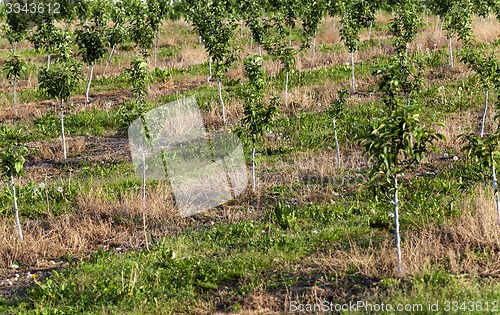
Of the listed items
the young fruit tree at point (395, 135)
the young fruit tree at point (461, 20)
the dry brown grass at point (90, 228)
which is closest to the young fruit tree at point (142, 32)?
the young fruit tree at point (461, 20)

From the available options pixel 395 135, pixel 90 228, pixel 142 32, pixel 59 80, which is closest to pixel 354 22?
pixel 142 32

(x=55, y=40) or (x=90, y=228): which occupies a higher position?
(x=55, y=40)

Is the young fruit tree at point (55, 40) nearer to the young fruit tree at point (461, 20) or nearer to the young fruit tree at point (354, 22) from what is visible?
the young fruit tree at point (354, 22)

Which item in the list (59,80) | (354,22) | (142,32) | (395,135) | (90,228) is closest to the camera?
(395,135)

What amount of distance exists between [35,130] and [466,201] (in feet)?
31.3

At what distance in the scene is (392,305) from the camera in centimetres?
596

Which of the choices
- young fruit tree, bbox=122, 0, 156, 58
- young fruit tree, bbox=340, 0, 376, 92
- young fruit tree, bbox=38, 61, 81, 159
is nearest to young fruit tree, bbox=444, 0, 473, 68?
young fruit tree, bbox=340, 0, 376, 92

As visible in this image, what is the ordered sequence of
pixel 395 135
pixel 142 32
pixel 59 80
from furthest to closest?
pixel 142 32, pixel 59 80, pixel 395 135

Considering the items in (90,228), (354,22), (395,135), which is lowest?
(90,228)

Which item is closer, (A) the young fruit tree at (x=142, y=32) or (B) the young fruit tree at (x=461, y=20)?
(B) the young fruit tree at (x=461, y=20)

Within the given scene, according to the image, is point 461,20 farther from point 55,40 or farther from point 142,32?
Result: point 55,40

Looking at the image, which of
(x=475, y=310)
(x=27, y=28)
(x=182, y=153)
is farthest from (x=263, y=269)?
(x=27, y=28)

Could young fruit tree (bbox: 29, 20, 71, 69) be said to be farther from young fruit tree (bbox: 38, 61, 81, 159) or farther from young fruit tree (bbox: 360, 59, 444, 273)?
young fruit tree (bbox: 360, 59, 444, 273)

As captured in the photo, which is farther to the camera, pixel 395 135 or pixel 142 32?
pixel 142 32
